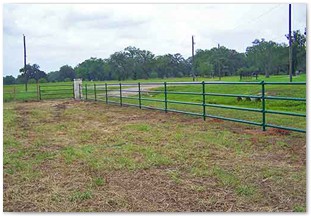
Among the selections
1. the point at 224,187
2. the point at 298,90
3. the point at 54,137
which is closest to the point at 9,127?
the point at 54,137

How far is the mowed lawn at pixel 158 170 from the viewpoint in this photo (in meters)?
3.17

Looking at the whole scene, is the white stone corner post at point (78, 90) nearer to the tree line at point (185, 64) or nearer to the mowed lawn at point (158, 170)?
the mowed lawn at point (158, 170)

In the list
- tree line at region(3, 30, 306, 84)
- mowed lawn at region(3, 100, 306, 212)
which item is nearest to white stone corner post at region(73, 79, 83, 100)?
mowed lawn at region(3, 100, 306, 212)

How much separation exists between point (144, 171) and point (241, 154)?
1.45 meters

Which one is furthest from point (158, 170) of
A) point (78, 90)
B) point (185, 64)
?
point (185, 64)

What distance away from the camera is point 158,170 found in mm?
4152

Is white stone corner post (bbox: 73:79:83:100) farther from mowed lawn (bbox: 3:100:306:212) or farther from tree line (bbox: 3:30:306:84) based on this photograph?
tree line (bbox: 3:30:306:84)

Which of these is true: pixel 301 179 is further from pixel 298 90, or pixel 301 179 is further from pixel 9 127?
pixel 298 90

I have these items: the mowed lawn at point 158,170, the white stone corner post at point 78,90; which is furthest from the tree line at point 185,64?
the mowed lawn at point 158,170

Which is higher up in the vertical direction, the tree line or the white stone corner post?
the tree line

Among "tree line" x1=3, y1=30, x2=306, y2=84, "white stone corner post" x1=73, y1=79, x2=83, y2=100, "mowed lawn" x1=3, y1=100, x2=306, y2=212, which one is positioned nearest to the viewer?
"mowed lawn" x1=3, y1=100, x2=306, y2=212

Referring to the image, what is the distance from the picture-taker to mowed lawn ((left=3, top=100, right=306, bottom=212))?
317cm

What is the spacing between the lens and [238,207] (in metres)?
3.00

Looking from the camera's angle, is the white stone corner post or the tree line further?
the tree line
